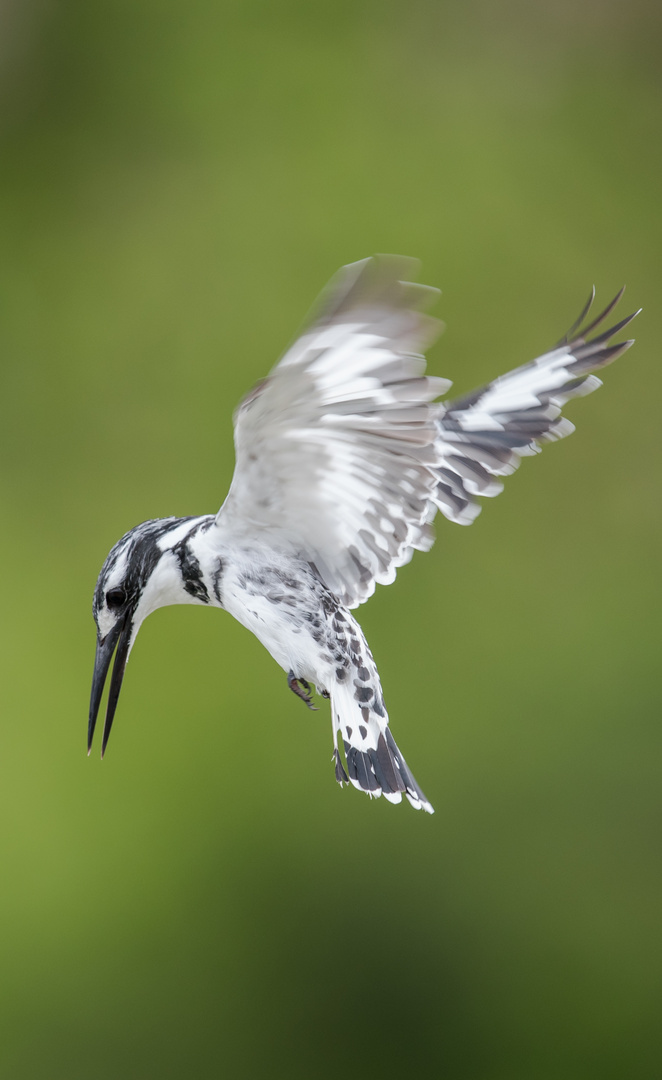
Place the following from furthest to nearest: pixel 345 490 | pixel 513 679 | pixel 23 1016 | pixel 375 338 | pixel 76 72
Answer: pixel 76 72 < pixel 513 679 < pixel 23 1016 < pixel 345 490 < pixel 375 338

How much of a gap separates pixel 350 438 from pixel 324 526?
0.11 m

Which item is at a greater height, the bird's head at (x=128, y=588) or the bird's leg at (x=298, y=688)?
the bird's head at (x=128, y=588)

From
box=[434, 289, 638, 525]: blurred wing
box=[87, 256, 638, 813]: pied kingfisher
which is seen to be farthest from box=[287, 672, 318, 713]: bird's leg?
box=[434, 289, 638, 525]: blurred wing

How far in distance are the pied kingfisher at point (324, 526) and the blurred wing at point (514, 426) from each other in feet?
0.18

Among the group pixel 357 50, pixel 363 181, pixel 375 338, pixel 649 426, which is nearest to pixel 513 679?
pixel 649 426

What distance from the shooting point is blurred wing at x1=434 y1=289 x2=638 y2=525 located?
1103mm

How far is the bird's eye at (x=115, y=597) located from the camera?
2.88 ft

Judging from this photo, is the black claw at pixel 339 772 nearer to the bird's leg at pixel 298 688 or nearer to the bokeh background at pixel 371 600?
the bird's leg at pixel 298 688

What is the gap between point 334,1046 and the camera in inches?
92.9

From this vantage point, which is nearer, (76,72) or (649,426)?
(649,426)

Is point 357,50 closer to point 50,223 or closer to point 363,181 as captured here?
point 363,181

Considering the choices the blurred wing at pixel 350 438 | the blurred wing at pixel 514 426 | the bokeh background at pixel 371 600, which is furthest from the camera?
the bokeh background at pixel 371 600

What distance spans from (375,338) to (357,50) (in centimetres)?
240

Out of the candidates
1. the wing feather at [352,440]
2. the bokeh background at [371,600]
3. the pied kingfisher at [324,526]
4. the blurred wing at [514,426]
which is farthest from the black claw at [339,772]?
the bokeh background at [371,600]
